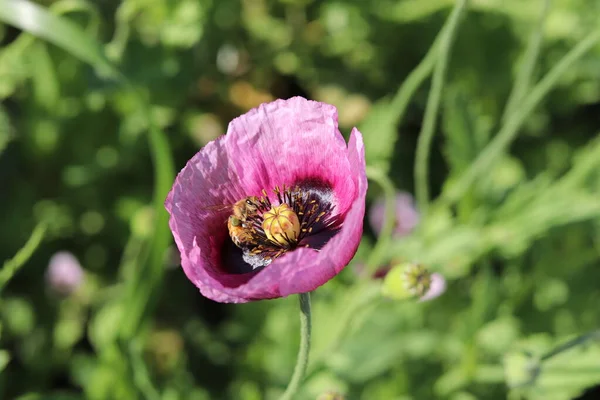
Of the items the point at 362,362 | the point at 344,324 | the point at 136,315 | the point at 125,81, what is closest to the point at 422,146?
the point at 344,324

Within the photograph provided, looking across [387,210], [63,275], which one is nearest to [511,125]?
[387,210]

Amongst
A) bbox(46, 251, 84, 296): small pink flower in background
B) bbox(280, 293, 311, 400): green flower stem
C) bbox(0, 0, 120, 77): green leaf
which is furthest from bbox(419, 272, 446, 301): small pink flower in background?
bbox(46, 251, 84, 296): small pink flower in background

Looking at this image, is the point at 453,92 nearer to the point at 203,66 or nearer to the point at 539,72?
the point at 539,72

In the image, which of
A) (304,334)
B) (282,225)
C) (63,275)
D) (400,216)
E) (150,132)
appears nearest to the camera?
(304,334)

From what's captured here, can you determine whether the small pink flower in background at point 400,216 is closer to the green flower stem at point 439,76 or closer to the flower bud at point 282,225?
the green flower stem at point 439,76

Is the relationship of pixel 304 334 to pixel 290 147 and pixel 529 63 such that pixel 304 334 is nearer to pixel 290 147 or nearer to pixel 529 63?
pixel 290 147

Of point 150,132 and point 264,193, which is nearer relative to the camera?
point 264,193

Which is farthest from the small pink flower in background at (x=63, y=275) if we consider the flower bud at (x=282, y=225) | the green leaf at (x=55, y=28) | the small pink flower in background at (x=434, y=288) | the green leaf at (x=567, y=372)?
the green leaf at (x=567, y=372)

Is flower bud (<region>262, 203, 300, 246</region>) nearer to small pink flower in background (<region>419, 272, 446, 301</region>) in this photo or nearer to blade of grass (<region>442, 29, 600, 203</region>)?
small pink flower in background (<region>419, 272, 446, 301</region>)
